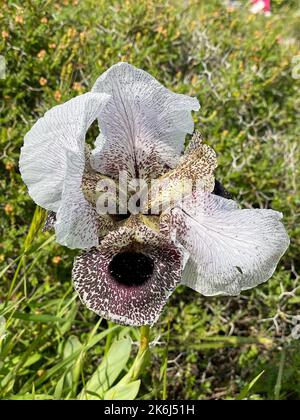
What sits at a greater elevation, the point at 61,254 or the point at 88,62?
the point at 88,62

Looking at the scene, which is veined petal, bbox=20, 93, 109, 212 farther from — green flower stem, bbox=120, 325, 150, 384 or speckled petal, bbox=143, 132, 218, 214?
green flower stem, bbox=120, 325, 150, 384

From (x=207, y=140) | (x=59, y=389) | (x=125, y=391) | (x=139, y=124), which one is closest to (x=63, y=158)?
(x=139, y=124)

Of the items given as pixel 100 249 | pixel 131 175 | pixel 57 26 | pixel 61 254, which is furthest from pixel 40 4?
pixel 100 249

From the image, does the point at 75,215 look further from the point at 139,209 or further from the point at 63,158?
the point at 139,209

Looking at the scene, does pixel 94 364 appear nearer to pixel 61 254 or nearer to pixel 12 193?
pixel 61 254

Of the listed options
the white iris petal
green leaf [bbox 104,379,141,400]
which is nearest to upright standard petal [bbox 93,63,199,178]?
the white iris petal

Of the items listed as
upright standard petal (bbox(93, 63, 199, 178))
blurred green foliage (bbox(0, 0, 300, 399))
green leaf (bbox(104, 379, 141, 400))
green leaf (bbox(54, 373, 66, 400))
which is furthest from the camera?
blurred green foliage (bbox(0, 0, 300, 399))
